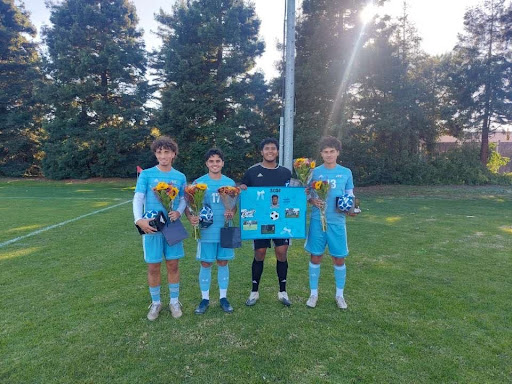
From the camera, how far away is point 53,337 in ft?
10.6

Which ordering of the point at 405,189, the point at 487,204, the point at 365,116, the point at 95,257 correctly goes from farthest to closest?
the point at 365,116
the point at 405,189
the point at 487,204
the point at 95,257

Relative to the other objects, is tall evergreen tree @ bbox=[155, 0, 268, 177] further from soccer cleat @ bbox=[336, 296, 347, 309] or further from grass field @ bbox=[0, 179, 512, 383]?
soccer cleat @ bbox=[336, 296, 347, 309]

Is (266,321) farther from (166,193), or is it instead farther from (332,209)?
(166,193)

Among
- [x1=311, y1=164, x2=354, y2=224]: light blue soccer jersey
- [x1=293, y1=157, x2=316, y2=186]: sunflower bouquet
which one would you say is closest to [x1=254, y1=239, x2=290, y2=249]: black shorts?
[x1=311, y1=164, x2=354, y2=224]: light blue soccer jersey

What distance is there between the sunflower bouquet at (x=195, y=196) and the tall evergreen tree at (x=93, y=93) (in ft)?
73.3

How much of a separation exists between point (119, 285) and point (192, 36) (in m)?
21.7

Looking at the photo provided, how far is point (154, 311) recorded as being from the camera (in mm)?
3684

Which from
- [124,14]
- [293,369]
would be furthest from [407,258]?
[124,14]

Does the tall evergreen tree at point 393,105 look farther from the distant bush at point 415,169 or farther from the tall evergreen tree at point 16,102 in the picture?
the tall evergreen tree at point 16,102

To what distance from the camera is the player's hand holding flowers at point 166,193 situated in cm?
329

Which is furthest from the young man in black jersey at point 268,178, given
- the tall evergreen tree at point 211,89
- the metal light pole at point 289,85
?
the tall evergreen tree at point 211,89

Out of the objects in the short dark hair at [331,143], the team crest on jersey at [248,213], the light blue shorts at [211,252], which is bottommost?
the light blue shorts at [211,252]

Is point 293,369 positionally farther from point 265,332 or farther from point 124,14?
point 124,14

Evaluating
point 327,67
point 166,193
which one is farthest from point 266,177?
point 327,67
